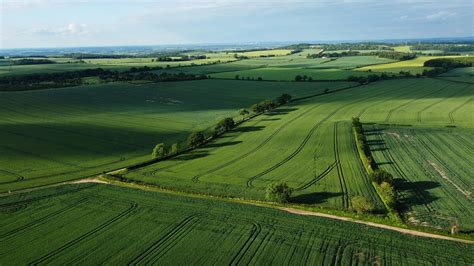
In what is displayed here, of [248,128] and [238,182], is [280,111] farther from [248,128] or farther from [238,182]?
[238,182]

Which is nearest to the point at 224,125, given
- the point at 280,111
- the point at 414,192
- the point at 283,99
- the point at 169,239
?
A: the point at 280,111

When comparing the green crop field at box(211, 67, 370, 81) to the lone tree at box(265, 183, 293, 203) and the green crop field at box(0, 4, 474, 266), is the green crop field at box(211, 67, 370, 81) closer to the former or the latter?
the green crop field at box(0, 4, 474, 266)

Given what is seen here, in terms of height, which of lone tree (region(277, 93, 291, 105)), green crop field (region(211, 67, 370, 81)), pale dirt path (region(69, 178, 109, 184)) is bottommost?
pale dirt path (region(69, 178, 109, 184))

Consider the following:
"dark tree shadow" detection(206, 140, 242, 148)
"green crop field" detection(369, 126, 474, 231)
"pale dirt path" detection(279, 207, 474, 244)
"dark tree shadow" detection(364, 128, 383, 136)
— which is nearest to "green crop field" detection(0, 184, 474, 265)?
"pale dirt path" detection(279, 207, 474, 244)

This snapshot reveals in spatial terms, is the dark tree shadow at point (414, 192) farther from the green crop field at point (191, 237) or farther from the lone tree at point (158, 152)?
the lone tree at point (158, 152)

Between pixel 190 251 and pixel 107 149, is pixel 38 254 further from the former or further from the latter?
pixel 107 149

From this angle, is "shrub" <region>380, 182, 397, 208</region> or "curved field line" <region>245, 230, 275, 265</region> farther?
"shrub" <region>380, 182, 397, 208</region>
